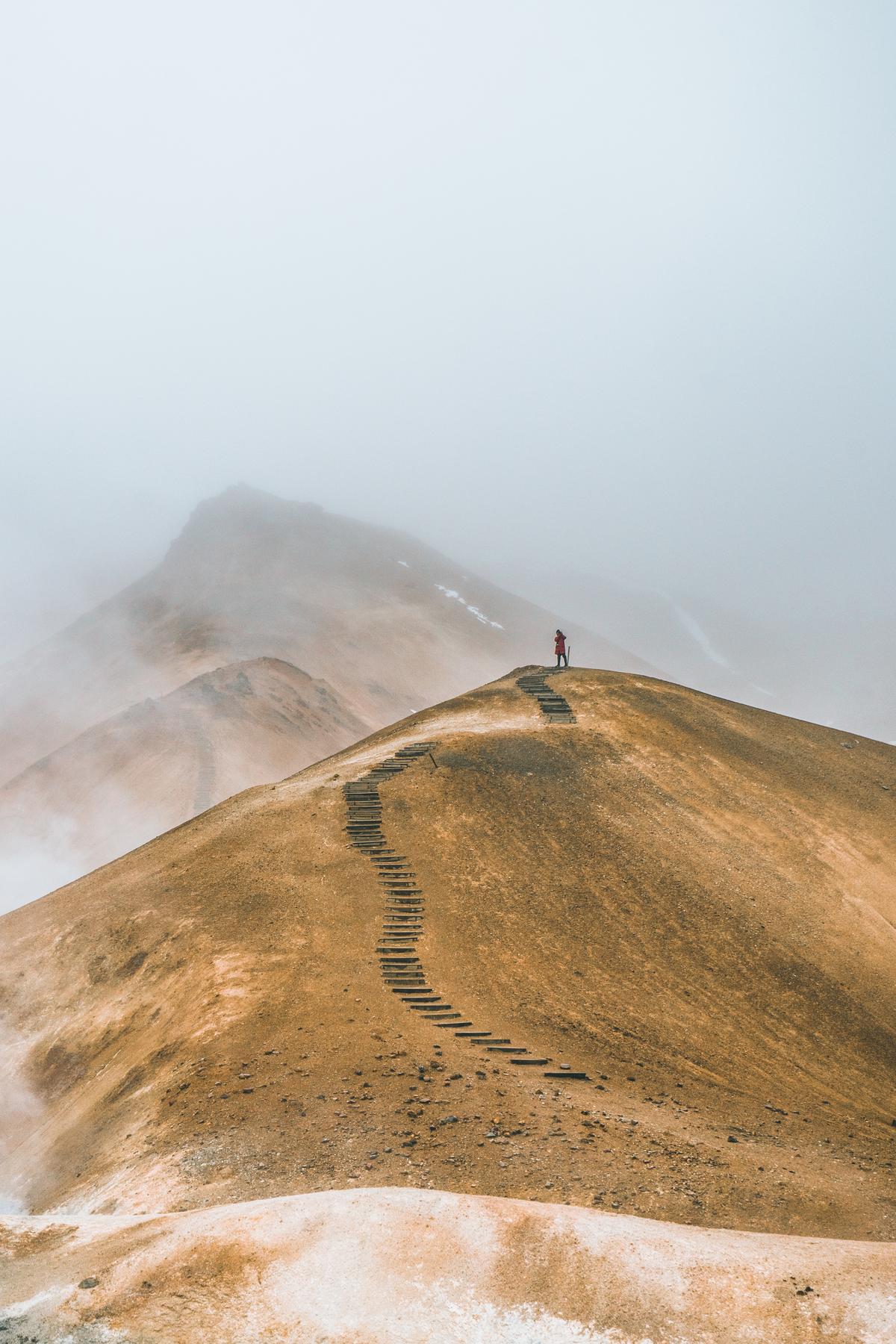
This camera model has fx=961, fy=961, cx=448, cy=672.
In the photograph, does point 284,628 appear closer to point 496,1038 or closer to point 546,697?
point 546,697

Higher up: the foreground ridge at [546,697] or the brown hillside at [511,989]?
the foreground ridge at [546,697]

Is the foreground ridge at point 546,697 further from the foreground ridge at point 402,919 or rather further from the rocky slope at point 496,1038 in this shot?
the foreground ridge at point 402,919

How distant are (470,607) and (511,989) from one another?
430 feet

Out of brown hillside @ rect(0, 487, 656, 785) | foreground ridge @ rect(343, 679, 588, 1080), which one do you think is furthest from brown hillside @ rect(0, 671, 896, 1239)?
brown hillside @ rect(0, 487, 656, 785)

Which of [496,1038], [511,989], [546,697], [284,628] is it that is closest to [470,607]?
[284,628]

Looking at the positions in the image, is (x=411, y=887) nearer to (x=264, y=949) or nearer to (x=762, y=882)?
(x=264, y=949)

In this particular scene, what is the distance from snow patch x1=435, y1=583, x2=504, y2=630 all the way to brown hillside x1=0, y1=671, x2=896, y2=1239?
109303 millimetres

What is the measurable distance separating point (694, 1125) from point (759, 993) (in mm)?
7972

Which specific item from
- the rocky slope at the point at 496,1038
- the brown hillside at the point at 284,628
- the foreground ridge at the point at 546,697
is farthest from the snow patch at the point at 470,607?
the rocky slope at the point at 496,1038

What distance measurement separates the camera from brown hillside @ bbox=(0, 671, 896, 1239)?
15703 millimetres

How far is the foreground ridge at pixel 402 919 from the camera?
20.0 m

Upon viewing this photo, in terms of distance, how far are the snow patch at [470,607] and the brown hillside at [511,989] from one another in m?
109

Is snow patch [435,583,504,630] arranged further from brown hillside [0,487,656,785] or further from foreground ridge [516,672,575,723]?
foreground ridge [516,672,575,723]

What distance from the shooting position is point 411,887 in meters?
26.6
